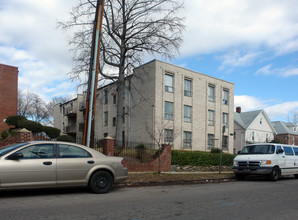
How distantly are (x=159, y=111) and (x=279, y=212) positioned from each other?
21813mm

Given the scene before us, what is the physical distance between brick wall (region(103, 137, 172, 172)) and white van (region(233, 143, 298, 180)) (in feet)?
16.0

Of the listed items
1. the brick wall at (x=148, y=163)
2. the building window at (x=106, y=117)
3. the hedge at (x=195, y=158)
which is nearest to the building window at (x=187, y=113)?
the hedge at (x=195, y=158)

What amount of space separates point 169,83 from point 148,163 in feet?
45.4

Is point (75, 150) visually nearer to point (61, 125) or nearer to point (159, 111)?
point (159, 111)

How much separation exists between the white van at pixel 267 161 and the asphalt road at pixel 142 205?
447 centimetres

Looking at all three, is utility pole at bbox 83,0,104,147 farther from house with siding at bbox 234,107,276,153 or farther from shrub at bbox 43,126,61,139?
house with siding at bbox 234,107,276,153

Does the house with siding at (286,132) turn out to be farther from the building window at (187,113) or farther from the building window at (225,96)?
the building window at (187,113)

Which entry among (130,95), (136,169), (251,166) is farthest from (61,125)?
(251,166)

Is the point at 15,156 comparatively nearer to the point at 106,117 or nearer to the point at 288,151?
the point at 288,151

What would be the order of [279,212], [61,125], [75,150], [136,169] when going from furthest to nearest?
[61,125] < [136,169] < [75,150] < [279,212]

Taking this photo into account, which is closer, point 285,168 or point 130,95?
point 285,168

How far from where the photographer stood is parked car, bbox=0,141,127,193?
7.52m

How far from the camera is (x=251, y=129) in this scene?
45.5 meters

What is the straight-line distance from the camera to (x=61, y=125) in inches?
2009
